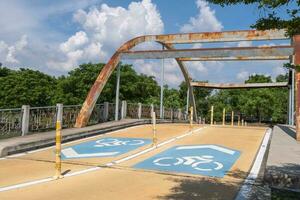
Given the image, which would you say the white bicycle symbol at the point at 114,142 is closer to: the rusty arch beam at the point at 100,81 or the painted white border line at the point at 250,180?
the rusty arch beam at the point at 100,81

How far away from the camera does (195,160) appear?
1083 centimetres

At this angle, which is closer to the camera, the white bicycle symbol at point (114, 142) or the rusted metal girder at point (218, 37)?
the white bicycle symbol at point (114, 142)

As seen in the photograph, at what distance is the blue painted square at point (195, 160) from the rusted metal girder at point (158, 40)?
309 inches

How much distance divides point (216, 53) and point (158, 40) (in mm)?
6829

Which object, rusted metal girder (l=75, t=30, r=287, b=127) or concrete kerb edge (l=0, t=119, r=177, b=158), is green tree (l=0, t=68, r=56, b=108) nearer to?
rusted metal girder (l=75, t=30, r=287, b=127)

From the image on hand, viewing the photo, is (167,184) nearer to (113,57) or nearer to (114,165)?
(114,165)

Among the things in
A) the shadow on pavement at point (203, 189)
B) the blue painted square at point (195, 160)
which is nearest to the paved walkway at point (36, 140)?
the blue painted square at point (195, 160)

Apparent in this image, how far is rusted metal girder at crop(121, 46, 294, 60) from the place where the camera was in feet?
59.8

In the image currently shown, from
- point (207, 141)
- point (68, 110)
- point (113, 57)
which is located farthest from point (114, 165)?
point (113, 57)

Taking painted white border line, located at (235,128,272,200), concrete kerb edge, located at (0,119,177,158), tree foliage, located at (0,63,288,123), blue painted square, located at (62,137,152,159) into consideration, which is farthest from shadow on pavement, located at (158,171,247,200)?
tree foliage, located at (0,63,288,123)

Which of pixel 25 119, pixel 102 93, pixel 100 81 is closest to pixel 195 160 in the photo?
pixel 25 119

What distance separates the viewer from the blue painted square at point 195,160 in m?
9.52

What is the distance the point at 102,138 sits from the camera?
53.1 feet

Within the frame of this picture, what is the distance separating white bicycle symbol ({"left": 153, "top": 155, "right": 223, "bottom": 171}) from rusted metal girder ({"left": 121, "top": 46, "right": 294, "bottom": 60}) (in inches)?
346
